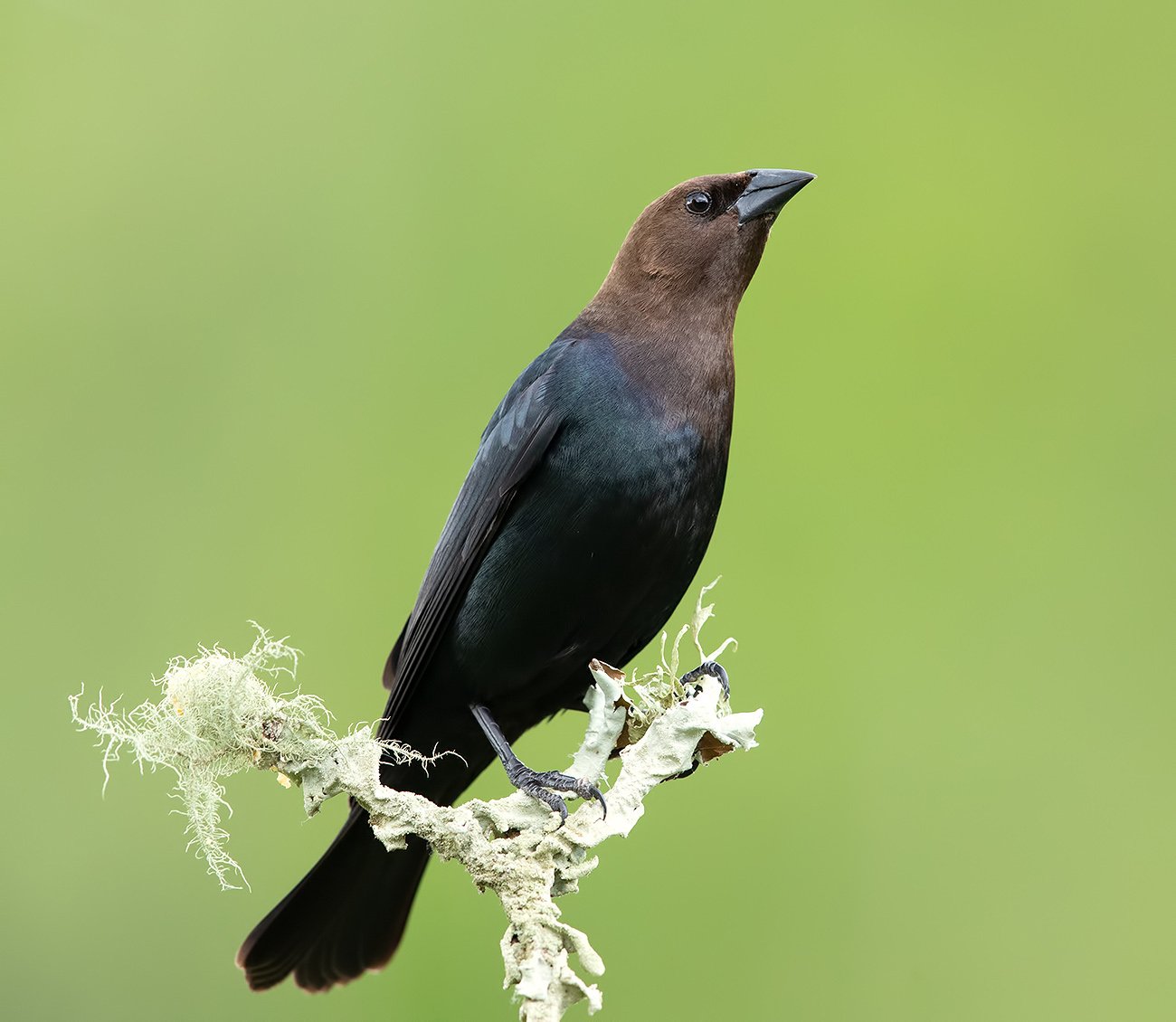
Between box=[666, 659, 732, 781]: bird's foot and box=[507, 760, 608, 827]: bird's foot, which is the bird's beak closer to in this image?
box=[666, 659, 732, 781]: bird's foot

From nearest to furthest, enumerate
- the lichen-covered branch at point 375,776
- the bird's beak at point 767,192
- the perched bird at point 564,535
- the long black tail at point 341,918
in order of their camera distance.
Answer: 1. the lichen-covered branch at point 375,776
2. the perched bird at point 564,535
3. the long black tail at point 341,918
4. the bird's beak at point 767,192

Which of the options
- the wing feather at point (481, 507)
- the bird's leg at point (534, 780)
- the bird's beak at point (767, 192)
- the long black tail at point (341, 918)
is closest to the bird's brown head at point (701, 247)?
the bird's beak at point (767, 192)

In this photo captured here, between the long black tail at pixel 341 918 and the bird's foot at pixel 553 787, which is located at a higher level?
the long black tail at pixel 341 918

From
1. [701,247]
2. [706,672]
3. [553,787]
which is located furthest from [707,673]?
[701,247]

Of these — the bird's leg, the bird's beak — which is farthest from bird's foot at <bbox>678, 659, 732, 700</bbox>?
the bird's beak

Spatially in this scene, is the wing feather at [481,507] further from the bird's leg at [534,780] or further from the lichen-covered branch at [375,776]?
the lichen-covered branch at [375,776]

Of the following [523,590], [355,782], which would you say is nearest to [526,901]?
[355,782]

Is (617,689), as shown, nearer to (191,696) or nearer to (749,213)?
(191,696)
